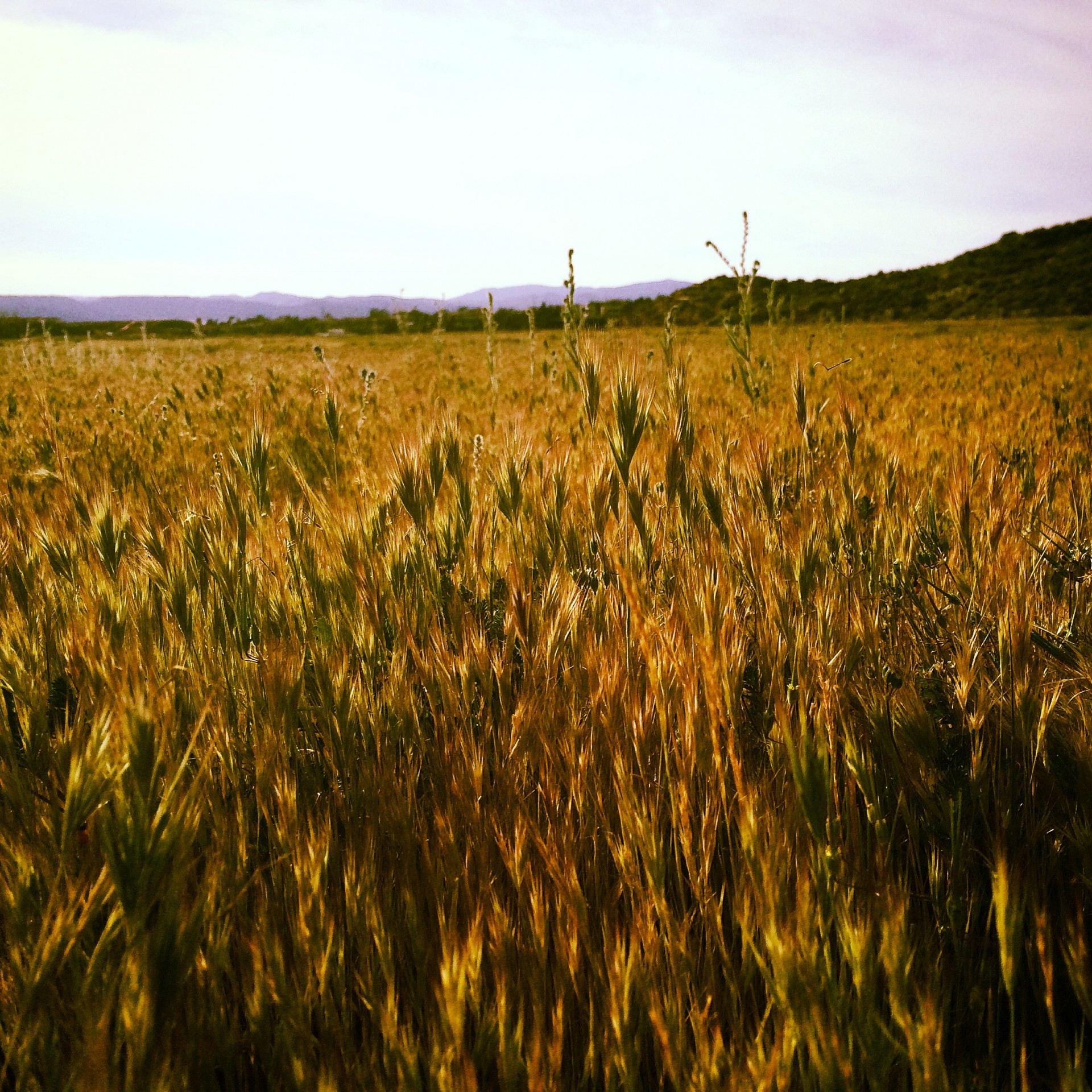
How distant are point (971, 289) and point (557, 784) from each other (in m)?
28.5

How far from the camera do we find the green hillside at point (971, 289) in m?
21.1

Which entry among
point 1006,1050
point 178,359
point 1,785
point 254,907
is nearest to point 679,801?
point 1006,1050

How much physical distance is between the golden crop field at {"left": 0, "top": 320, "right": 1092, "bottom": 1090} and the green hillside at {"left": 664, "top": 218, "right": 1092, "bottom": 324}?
19.6m

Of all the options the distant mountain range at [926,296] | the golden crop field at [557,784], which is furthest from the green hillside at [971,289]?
the golden crop field at [557,784]

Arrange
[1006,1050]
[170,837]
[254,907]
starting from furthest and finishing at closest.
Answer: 1. [254,907]
2. [1006,1050]
3. [170,837]

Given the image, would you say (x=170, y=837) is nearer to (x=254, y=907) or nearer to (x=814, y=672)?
(x=254, y=907)

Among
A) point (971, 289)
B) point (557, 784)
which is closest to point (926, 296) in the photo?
point (971, 289)

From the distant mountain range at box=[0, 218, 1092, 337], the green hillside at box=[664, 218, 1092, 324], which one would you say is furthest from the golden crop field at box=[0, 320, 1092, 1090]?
the green hillside at box=[664, 218, 1092, 324]

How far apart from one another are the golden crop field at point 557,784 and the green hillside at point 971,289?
19594 millimetres

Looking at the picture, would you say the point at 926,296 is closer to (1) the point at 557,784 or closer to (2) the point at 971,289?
(2) the point at 971,289

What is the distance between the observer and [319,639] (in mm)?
1366

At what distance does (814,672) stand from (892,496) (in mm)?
1455

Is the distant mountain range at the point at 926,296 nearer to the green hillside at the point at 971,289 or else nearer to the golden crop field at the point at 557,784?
Answer: the green hillside at the point at 971,289

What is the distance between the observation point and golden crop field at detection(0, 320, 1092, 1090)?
0.67 m
